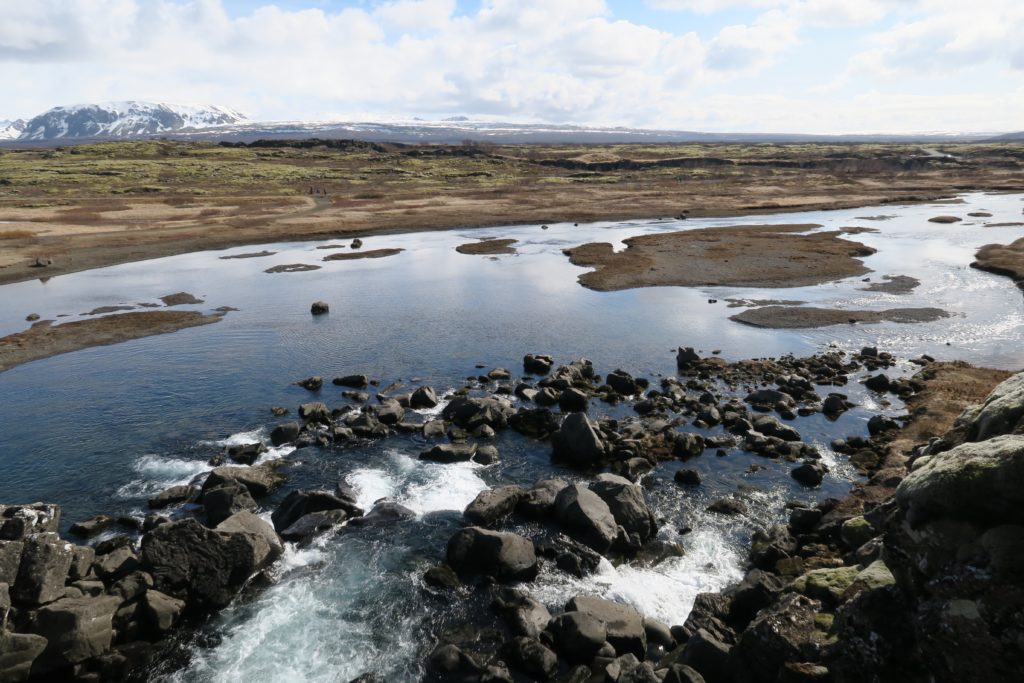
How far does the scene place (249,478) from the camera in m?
30.3

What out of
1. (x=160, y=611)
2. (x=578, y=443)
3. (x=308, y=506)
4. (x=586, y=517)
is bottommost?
(x=308, y=506)

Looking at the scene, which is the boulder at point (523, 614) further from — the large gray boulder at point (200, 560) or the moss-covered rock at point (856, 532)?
the moss-covered rock at point (856, 532)

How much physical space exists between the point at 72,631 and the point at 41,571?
2656 mm

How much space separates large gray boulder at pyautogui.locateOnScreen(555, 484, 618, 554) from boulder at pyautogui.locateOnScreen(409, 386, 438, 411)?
14.3 metres

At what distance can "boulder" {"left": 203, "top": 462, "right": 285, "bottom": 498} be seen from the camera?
2952 cm

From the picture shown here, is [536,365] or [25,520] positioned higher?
[25,520]

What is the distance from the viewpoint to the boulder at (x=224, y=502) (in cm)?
2748

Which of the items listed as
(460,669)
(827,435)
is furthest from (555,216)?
(460,669)

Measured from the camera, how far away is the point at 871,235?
103 m

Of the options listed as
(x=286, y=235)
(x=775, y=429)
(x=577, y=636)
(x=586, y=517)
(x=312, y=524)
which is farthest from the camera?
(x=286, y=235)

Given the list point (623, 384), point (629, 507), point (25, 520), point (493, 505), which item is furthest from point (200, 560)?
point (623, 384)

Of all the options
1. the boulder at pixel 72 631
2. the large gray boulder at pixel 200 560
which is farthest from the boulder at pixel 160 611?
the boulder at pixel 72 631

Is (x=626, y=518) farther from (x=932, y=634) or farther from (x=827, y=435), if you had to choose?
(x=827, y=435)

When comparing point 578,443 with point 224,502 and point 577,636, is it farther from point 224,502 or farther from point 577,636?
point 224,502
